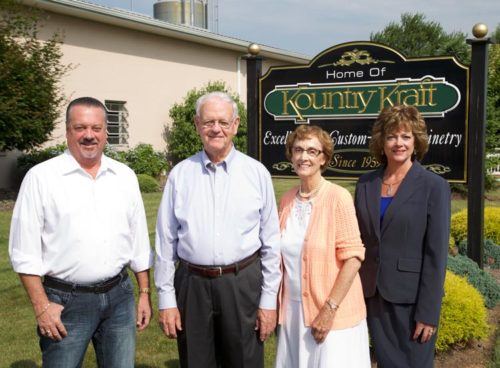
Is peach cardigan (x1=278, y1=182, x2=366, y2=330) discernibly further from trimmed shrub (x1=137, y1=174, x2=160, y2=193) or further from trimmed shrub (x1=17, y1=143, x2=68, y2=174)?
trimmed shrub (x1=17, y1=143, x2=68, y2=174)

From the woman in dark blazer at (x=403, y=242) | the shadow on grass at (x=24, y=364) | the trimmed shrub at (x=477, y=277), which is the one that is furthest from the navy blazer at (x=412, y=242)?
the shadow on grass at (x=24, y=364)

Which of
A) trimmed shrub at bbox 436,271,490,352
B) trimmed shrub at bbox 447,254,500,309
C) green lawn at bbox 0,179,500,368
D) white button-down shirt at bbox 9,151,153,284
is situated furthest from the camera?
trimmed shrub at bbox 447,254,500,309

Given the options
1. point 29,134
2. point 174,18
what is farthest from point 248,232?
point 174,18

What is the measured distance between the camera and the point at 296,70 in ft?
19.9

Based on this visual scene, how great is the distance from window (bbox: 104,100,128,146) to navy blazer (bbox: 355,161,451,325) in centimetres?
1585

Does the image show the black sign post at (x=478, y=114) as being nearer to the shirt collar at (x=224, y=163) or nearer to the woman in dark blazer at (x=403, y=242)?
the woman in dark blazer at (x=403, y=242)

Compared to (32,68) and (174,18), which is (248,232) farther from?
(174,18)

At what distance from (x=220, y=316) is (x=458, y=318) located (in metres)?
2.25

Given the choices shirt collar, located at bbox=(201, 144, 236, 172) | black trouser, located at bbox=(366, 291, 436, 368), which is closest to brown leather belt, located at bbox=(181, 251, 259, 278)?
shirt collar, located at bbox=(201, 144, 236, 172)

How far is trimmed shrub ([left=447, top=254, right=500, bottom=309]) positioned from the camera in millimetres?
5230

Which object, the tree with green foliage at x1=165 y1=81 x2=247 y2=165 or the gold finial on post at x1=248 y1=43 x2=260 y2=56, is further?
the tree with green foliage at x1=165 y1=81 x2=247 y2=165

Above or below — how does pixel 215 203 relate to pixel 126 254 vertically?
above

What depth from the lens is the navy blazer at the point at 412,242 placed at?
9.60 ft

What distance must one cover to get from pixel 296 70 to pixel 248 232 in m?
3.43
